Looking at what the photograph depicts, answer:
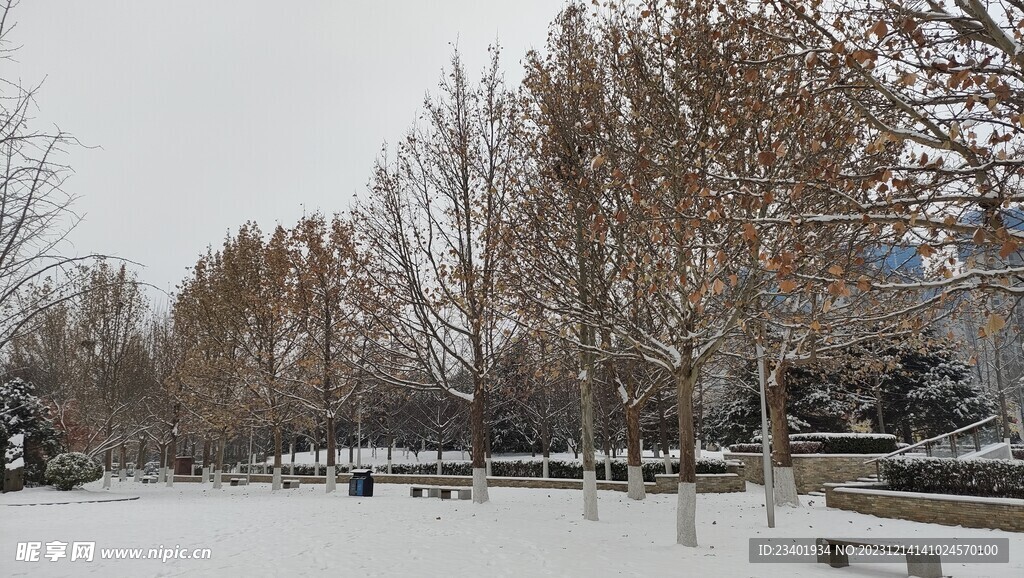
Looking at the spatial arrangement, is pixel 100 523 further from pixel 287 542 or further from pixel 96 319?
pixel 96 319

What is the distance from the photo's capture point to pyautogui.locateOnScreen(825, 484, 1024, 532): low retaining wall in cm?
1169

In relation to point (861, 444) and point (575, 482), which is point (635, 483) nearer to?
point (575, 482)

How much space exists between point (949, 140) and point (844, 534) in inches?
374

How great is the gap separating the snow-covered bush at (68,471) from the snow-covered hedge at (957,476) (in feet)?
92.5

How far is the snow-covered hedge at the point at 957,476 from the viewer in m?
13.7

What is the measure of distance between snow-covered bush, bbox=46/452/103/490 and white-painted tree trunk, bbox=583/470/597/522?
2132 centimetres

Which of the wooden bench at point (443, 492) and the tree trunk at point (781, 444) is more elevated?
the tree trunk at point (781, 444)

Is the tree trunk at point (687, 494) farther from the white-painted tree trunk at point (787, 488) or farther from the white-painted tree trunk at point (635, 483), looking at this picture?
the white-painted tree trunk at point (635, 483)

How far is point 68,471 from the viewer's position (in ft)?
77.5

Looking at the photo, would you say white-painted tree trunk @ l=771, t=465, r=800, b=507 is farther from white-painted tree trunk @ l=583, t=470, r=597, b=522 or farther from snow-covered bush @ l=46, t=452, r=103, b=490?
snow-covered bush @ l=46, t=452, r=103, b=490

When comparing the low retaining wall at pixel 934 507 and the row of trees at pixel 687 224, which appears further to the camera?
the low retaining wall at pixel 934 507

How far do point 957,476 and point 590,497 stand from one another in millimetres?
8962

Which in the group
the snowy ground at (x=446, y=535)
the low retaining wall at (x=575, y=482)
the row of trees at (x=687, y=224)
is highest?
the row of trees at (x=687, y=224)

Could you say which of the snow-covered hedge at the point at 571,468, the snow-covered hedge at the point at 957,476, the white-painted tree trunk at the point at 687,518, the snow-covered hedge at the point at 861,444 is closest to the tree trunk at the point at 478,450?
the white-painted tree trunk at the point at 687,518
